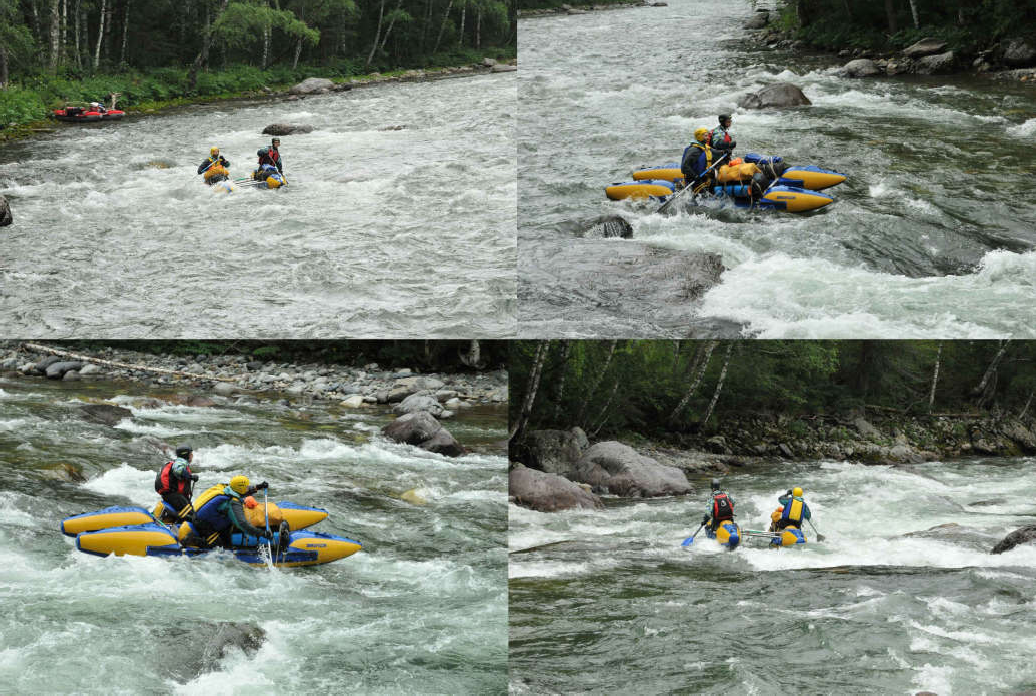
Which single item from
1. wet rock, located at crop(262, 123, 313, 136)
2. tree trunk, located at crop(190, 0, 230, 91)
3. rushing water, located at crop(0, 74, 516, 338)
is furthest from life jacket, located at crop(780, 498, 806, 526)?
tree trunk, located at crop(190, 0, 230, 91)

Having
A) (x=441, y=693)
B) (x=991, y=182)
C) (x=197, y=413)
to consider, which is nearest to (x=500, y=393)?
(x=197, y=413)

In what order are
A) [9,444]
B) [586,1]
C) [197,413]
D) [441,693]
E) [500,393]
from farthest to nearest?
[586,1], [197,413], [500,393], [9,444], [441,693]

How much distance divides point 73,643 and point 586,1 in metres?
16.8

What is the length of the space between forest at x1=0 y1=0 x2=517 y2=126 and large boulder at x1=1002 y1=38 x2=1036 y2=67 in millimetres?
8415

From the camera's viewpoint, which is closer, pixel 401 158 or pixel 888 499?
pixel 888 499

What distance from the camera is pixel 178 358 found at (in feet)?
24.9

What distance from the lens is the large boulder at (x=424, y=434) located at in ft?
21.8

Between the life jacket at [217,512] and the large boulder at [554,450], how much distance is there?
2.48 metres

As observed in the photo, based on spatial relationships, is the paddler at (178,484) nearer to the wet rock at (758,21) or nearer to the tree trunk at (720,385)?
the tree trunk at (720,385)

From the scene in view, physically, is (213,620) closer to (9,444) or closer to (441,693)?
(441,693)

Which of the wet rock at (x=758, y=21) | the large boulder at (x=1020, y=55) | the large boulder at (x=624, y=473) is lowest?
the large boulder at (x=624, y=473)

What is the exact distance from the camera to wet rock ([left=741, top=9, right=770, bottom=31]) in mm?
20016

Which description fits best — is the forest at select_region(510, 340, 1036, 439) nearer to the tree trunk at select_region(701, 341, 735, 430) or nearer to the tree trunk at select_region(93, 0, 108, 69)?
the tree trunk at select_region(701, 341, 735, 430)

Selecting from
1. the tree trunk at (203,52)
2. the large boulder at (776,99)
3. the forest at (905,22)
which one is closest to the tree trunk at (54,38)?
the tree trunk at (203,52)
